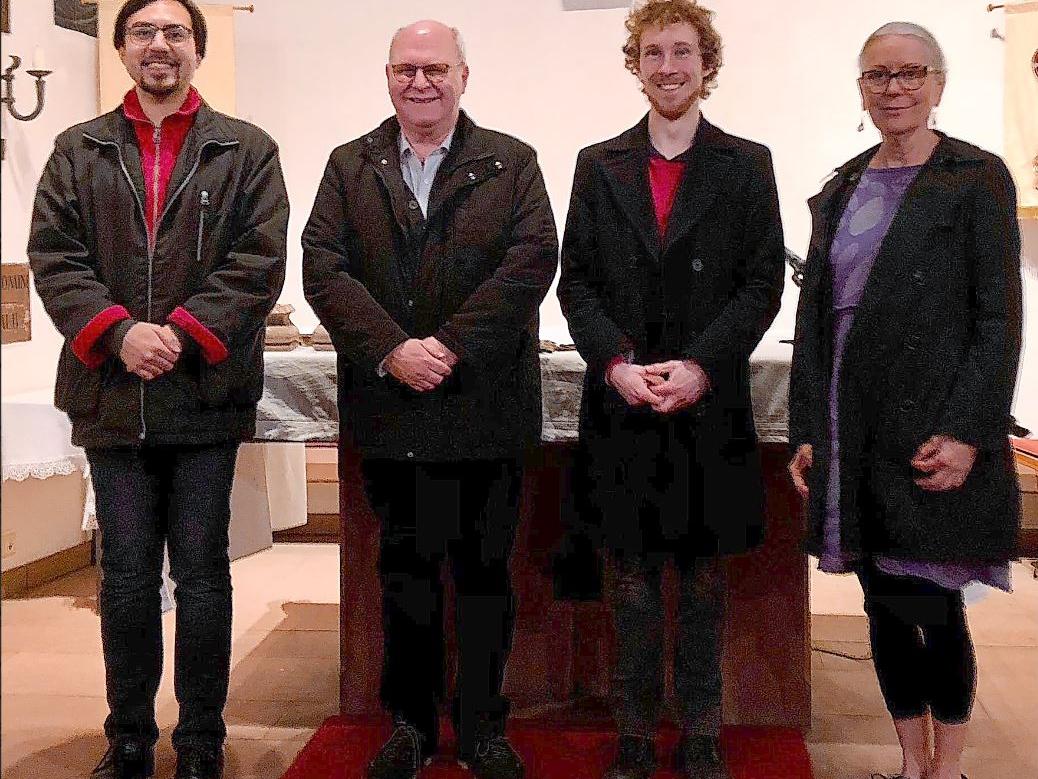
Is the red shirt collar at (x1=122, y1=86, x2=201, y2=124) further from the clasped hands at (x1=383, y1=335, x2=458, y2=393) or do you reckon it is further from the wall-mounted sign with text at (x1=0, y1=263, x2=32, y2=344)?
the clasped hands at (x1=383, y1=335, x2=458, y2=393)

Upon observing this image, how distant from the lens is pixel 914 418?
1965 millimetres

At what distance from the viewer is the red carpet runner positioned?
232 centimetres

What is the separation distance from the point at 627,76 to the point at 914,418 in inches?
115

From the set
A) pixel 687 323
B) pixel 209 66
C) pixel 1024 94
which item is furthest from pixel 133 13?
pixel 1024 94

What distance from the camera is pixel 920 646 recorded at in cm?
210

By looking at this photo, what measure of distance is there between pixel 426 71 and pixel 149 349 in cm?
74

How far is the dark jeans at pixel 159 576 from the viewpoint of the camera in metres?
2.14

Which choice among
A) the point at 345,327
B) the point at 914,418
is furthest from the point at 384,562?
the point at 914,418

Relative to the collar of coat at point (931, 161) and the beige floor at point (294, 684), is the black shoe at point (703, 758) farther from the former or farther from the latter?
the collar of coat at point (931, 161)

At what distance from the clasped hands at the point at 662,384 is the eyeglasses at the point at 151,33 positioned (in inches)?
41.3

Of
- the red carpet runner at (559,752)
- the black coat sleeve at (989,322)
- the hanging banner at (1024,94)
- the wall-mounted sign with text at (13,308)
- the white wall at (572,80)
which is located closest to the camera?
the wall-mounted sign with text at (13,308)

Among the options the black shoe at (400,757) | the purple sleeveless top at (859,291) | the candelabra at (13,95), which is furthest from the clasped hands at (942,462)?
the candelabra at (13,95)

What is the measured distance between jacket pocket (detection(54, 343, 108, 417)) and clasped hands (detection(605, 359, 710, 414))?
98cm

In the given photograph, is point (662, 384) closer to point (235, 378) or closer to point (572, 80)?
point (235, 378)
